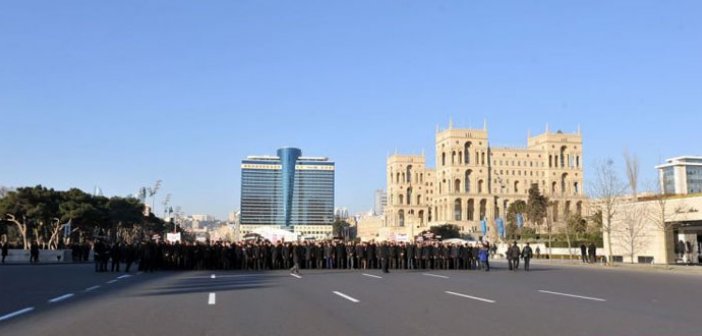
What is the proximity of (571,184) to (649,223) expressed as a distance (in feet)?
378

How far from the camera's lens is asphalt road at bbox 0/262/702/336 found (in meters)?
10.1

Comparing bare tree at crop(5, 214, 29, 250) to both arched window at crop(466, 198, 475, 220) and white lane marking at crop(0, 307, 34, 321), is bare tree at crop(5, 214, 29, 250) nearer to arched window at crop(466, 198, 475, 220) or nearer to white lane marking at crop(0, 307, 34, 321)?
white lane marking at crop(0, 307, 34, 321)

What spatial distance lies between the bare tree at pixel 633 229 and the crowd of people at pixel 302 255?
39.6 ft

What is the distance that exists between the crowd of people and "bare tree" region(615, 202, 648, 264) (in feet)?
39.6

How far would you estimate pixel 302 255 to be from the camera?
1314 inches

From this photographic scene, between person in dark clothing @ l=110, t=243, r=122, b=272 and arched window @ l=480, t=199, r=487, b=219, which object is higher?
arched window @ l=480, t=199, r=487, b=219

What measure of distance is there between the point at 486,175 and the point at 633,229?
107 m

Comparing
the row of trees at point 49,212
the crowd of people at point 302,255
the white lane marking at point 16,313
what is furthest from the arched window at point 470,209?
the white lane marking at point 16,313

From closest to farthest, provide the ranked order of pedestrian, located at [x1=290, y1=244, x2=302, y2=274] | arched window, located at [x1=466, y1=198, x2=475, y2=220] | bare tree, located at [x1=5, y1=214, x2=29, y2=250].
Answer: pedestrian, located at [x1=290, y1=244, x2=302, y2=274]
bare tree, located at [x1=5, y1=214, x2=29, y2=250]
arched window, located at [x1=466, y1=198, x2=475, y2=220]

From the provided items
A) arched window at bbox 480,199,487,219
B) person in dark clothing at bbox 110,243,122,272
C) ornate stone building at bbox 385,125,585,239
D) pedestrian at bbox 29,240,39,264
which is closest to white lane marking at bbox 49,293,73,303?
person in dark clothing at bbox 110,243,122,272

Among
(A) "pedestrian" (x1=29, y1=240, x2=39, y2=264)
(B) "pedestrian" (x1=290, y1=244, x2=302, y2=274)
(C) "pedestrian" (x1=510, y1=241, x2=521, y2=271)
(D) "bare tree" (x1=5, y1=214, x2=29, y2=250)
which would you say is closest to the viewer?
(B) "pedestrian" (x1=290, y1=244, x2=302, y2=274)

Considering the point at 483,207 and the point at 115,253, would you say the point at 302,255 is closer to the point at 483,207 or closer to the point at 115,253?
the point at 115,253

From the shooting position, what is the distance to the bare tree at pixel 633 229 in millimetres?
41312

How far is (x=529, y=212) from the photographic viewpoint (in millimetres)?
104688
